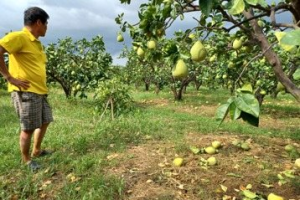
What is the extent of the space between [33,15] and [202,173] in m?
2.49

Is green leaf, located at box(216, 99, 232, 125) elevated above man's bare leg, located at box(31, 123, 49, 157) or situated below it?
above

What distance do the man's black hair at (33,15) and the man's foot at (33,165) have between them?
157cm

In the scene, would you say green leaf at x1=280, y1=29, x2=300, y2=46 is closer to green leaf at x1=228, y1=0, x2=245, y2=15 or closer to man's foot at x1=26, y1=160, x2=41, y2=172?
green leaf at x1=228, y1=0, x2=245, y2=15

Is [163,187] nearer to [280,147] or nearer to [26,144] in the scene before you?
[26,144]

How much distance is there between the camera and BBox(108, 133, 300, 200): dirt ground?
335 cm

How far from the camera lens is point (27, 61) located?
3.90 m

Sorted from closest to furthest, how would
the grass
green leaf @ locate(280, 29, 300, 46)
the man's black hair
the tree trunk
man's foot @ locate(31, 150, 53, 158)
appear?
green leaf @ locate(280, 29, 300, 46), the tree trunk, the grass, the man's black hair, man's foot @ locate(31, 150, 53, 158)

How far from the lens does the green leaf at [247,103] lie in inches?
55.1

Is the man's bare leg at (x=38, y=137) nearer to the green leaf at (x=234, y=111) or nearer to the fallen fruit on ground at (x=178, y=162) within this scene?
the fallen fruit on ground at (x=178, y=162)

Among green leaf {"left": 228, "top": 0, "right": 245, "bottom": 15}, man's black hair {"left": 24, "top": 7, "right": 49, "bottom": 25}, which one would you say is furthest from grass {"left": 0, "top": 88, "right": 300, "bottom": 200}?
green leaf {"left": 228, "top": 0, "right": 245, "bottom": 15}

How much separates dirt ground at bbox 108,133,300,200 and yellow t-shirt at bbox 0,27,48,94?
1.25 m

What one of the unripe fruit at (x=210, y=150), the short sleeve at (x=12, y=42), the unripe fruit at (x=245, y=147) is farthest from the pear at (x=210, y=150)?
the short sleeve at (x=12, y=42)

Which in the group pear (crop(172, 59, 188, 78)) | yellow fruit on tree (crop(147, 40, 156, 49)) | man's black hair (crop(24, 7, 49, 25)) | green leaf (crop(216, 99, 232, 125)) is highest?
man's black hair (crop(24, 7, 49, 25))

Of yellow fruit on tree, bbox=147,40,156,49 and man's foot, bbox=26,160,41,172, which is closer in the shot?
yellow fruit on tree, bbox=147,40,156,49
